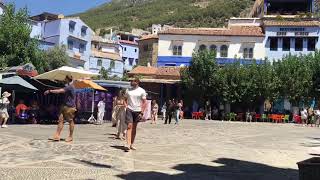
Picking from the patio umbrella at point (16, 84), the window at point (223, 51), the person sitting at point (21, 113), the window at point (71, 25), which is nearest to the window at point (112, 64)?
the window at point (71, 25)

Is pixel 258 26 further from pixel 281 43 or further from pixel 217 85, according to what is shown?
pixel 217 85

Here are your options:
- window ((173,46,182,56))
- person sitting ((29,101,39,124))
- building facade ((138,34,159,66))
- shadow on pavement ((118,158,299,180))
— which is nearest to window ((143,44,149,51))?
building facade ((138,34,159,66))

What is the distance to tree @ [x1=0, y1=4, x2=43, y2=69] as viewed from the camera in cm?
4100

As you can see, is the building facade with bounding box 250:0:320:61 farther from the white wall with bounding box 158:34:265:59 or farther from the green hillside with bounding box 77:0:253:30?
the green hillside with bounding box 77:0:253:30

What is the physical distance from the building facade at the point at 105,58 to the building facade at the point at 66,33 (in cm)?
315

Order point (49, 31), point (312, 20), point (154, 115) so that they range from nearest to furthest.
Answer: point (154, 115), point (312, 20), point (49, 31)

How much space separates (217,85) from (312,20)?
50.9 ft

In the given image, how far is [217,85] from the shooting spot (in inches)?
1829

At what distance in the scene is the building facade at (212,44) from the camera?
55.7 metres

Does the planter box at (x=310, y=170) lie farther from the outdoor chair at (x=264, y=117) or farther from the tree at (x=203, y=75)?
the tree at (x=203, y=75)

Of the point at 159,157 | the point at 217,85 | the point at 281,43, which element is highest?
the point at 281,43

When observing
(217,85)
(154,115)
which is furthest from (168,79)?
→ (154,115)

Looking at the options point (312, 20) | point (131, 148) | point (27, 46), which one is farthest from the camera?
point (312, 20)

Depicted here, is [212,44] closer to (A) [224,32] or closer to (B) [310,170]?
(A) [224,32]
